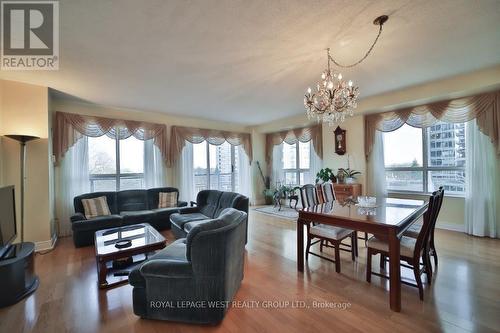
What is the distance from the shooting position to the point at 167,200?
4.91 meters

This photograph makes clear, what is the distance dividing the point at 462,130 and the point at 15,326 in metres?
6.66

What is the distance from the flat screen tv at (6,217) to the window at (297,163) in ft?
19.6

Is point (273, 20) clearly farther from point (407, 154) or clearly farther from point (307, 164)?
point (307, 164)

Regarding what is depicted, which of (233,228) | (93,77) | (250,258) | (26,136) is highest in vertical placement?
(93,77)

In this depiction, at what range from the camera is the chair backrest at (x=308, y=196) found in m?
3.19

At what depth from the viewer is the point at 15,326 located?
5.90ft

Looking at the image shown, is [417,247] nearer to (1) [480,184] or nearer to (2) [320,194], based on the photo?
(2) [320,194]

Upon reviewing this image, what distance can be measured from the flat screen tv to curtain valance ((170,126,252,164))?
10.6 ft

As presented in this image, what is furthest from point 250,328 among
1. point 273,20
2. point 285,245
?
point 273,20

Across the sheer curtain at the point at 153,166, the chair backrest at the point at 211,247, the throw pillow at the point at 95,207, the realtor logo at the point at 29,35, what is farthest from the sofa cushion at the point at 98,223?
the chair backrest at the point at 211,247

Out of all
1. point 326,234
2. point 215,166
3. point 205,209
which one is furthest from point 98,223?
point 326,234

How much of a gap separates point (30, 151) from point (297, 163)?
612 centimetres

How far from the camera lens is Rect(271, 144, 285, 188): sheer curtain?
733 centimetres

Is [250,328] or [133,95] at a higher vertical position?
[133,95]
